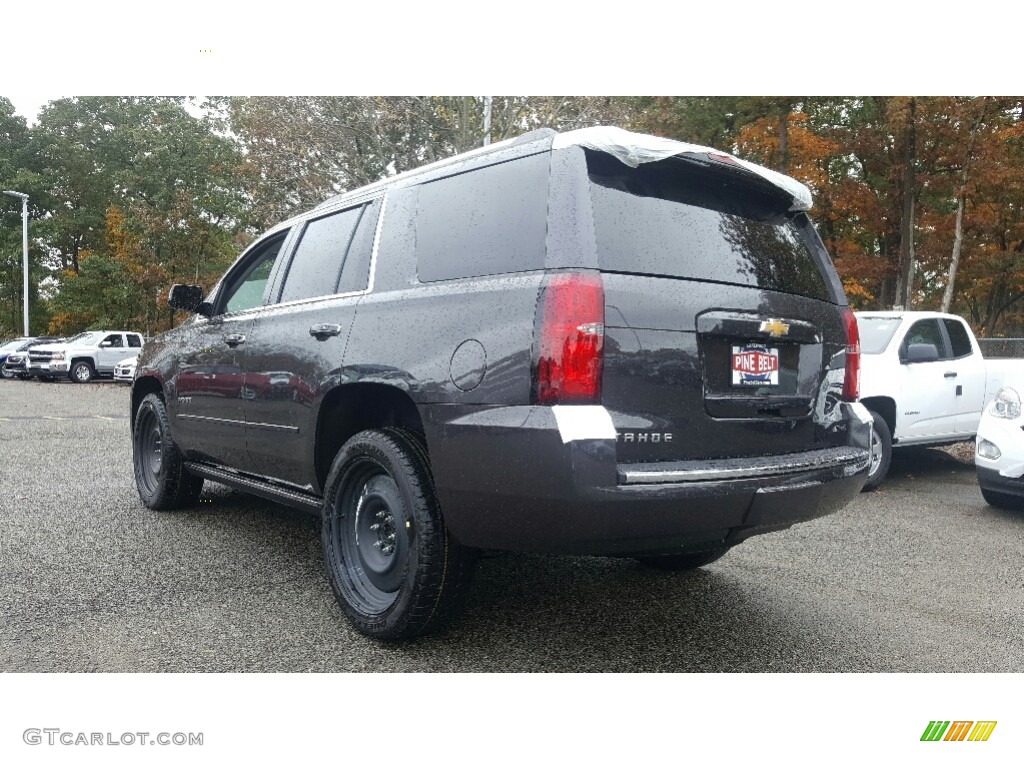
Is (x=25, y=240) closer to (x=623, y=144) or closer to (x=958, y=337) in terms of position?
(x=958, y=337)

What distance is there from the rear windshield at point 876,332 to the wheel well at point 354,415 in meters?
5.59

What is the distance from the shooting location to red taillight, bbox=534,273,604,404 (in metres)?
2.54

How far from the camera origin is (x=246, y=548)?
4559 millimetres

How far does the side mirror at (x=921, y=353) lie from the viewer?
Answer: 285 inches

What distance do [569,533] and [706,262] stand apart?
1114 millimetres

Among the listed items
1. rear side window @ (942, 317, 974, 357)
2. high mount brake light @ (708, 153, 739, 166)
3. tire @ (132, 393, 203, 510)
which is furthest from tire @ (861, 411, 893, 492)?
tire @ (132, 393, 203, 510)

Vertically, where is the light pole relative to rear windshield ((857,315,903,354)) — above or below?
above

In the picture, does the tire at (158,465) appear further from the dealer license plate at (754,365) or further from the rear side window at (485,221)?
the dealer license plate at (754,365)

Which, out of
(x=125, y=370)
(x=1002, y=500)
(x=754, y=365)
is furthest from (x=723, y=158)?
(x=125, y=370)

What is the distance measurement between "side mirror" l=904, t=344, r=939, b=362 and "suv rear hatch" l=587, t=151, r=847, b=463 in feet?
14.6

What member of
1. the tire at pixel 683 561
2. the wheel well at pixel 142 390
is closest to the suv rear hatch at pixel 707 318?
the tire at pixel 683 561

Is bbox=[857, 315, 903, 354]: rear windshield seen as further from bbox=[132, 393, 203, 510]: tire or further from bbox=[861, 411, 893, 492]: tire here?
bbox=[132, 393, 203, 510]: tire

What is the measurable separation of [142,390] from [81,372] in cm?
2114
